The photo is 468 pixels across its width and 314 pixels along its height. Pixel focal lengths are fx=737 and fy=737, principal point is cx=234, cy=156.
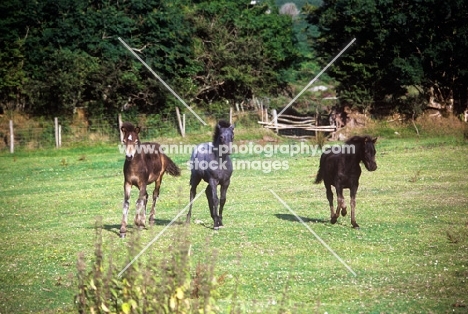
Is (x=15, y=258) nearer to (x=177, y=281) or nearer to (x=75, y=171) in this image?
(x=177, y=281)

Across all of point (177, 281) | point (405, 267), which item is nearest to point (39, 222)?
point (405, 267)

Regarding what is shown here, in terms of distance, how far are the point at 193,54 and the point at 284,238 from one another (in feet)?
116

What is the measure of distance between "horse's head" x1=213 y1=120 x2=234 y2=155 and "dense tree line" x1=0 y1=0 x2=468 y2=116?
26633 millimetres

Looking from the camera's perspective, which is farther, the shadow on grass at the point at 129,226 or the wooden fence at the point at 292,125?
the wooden fence at the point at 292,125

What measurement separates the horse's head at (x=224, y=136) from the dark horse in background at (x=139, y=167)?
71.2 inches

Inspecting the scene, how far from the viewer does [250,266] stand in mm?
13734

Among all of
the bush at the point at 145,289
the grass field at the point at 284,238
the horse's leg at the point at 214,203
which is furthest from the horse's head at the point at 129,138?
the bush at the point at 145,289

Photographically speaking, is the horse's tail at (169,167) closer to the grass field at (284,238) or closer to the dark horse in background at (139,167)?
the dark horse in background at (139,167)

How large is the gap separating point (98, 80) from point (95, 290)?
38564 mm

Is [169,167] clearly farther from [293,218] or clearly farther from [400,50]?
[400,50]

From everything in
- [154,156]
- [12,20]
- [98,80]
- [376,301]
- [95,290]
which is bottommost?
[376,301]

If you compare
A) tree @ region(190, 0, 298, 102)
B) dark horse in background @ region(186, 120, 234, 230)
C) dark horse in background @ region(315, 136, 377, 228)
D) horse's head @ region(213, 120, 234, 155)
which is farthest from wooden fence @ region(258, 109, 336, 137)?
horse's head @ region(213, 120, 234, 155)

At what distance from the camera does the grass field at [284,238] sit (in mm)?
11609

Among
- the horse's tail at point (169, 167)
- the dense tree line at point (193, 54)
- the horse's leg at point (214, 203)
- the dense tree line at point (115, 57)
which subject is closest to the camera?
the horse's leg at point (214, 203)
